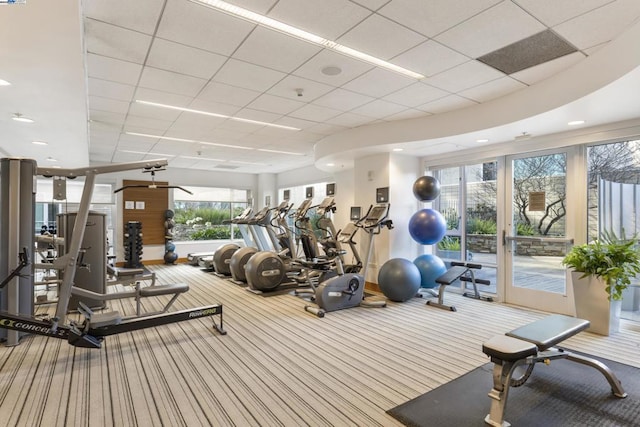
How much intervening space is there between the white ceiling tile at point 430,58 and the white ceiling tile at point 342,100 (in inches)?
37.8

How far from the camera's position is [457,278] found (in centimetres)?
A: 534

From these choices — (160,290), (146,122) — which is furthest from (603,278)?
(146,122)

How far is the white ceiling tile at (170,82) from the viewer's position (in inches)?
148

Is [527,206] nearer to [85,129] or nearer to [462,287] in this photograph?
[462,287]

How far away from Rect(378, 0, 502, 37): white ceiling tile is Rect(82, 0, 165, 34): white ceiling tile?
177 cm

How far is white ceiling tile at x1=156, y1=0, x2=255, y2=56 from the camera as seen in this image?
2637mm

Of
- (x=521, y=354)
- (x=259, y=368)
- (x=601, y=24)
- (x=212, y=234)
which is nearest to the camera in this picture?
(x=521, y=354)

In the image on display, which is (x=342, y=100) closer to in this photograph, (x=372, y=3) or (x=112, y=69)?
(x=372, y=3)

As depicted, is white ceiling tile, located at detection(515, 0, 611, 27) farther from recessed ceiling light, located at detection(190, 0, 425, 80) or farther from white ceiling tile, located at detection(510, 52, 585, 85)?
recessed ceiling light, located at detection(190, 0, 425, 80)

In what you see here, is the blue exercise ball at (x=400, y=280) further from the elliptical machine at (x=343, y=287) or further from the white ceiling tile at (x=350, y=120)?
the white ceiling tile at (x=350, y=120)

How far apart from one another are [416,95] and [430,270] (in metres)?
2.94

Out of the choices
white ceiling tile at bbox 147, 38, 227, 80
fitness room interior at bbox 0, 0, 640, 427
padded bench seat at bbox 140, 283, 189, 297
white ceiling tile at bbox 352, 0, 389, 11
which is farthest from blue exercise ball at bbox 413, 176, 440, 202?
padded bench seat at bbox 140, 283, 189, 297

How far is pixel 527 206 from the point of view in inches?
209

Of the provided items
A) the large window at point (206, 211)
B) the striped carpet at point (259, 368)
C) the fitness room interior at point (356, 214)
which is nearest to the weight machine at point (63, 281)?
the fitness room interior at point (356, 214)
